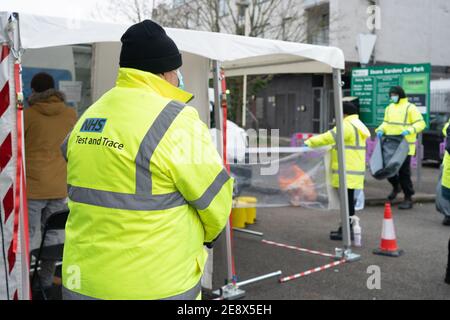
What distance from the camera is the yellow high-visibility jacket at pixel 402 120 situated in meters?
8.68

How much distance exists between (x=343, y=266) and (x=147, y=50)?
4341 mm

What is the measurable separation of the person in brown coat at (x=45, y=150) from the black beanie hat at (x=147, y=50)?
8.74ft

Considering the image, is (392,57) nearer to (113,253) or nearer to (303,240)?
(303,240)

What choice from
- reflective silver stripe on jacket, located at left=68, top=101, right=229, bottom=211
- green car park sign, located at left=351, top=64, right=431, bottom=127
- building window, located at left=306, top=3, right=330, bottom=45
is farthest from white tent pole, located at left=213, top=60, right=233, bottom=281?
building window, located at left=306, top=3, right=330, bottom=45

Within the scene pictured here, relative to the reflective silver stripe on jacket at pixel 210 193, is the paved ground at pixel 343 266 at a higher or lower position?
lower

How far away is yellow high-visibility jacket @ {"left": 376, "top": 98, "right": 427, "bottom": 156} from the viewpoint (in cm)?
868

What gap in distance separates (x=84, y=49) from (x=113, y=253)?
4.22 meters

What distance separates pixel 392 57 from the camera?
24.5m

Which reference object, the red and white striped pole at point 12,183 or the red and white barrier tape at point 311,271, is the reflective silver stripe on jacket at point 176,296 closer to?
the red and white striped pole at point 12,183

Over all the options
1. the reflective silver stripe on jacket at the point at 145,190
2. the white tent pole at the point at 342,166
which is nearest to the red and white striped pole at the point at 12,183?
the reflective silver stripe on jacket at the point at 145,190

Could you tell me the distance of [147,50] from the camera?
197 cm

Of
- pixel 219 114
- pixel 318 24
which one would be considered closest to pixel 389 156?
pixel 219 114

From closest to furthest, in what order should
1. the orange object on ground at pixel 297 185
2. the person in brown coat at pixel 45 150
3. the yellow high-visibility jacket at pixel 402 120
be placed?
the person in brown coat at pixel 45 150, the orange object on ground at pixel 297 185, the yellow high-visibility jacket at pixel 402 120

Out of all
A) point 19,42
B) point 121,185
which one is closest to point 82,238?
point 121,185
